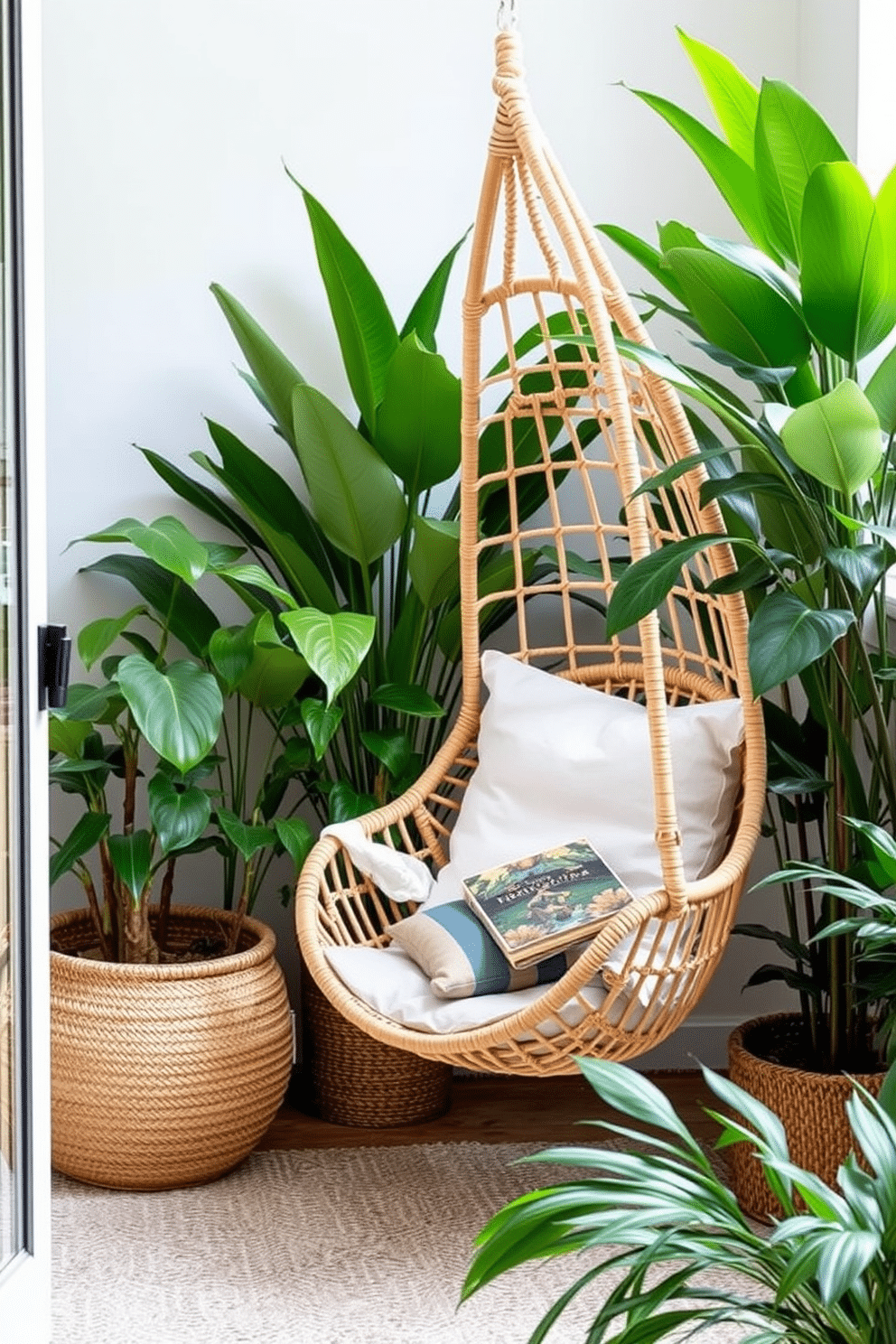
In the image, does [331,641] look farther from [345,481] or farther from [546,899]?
[546,899]

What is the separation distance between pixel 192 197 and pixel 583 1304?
1994 mm

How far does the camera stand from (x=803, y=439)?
5.97 ft

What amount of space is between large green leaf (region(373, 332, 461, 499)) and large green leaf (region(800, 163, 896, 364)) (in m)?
0.70

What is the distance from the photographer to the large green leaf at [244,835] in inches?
91.4

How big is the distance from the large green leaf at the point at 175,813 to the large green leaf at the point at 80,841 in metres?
0.11

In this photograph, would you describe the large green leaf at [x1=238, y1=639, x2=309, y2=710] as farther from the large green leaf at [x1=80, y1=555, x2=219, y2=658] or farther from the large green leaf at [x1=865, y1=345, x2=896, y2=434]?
the large green leaf at [x1=865, y1=345, x2=896, y2=434]

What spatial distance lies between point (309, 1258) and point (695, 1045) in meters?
1.09

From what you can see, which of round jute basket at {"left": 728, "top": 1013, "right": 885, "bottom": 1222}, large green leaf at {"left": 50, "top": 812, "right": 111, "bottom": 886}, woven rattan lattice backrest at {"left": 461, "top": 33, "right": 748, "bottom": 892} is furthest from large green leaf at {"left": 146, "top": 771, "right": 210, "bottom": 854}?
round jute basket at {"left": 728, "top": 1013, "right": 885, "bottom": 1222}

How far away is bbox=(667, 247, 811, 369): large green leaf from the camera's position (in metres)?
2.02

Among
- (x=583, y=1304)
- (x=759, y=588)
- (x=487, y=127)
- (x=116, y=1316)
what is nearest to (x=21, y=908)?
(x=116, y=1316)

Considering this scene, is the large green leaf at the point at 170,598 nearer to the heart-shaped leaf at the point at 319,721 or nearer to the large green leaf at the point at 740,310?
the heart-shaped leaf at the point at 319,721

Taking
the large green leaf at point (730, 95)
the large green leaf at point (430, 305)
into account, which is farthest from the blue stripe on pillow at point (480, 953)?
the large green leaf at point (730, 95)

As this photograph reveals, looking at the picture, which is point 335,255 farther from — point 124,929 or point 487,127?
point 124,929

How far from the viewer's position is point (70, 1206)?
2.29 meters
